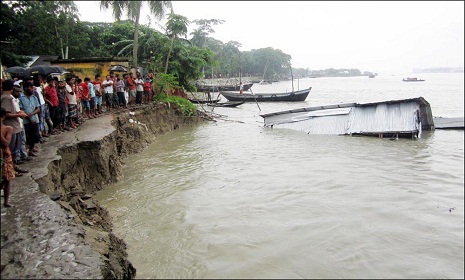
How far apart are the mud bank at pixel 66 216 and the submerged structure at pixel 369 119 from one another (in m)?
8.95

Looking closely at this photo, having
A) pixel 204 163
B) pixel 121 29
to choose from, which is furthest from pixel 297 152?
pixel 121 29

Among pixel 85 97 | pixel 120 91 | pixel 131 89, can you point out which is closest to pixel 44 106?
pixel 85 97

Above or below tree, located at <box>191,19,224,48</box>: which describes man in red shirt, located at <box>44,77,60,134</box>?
below

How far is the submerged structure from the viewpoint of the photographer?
12.1m

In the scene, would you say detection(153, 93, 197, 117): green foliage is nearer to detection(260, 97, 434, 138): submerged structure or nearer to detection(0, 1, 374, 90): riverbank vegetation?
detection(0, 1, 374, 90): riverbank vegetation

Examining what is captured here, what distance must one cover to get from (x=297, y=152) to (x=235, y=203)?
16.7 ft

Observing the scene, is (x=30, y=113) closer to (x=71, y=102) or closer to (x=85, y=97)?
(x=71, y=102)

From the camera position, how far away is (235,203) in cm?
620

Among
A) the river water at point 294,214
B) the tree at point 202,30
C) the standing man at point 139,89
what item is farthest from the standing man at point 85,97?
the tree at point 202,30

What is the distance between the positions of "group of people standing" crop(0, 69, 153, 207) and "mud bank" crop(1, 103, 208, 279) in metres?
0.31

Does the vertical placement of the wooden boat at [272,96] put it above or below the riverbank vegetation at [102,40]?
below

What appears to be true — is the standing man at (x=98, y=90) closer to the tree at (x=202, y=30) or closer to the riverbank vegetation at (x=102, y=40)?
the riverbank vegetation at (x=102, y=40)

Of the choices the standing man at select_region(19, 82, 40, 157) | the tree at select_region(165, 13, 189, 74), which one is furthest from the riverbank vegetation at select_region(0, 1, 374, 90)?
the standing man at select_region(19, 82, 40, 157)

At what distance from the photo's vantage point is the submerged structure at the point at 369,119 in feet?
39.8
